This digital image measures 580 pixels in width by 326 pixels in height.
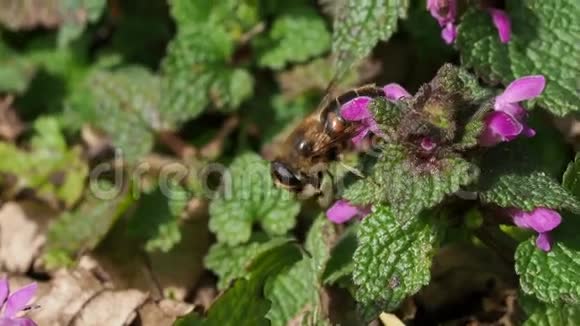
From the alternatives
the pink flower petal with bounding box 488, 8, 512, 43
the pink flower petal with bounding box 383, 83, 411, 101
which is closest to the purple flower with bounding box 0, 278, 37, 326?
the pink flower petal with bounding box 383, 83, 411, 101

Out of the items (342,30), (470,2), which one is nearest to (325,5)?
(342,30)

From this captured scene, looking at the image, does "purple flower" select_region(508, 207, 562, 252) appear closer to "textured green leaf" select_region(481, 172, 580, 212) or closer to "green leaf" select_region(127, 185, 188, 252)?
"textured green leaf" select_region(481, 172, 580, 212)

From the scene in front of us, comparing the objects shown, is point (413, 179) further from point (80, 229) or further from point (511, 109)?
point (80, 229)

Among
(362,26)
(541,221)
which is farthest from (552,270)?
(362,26)

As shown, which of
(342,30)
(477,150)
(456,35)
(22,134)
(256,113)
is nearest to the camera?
(477,150)

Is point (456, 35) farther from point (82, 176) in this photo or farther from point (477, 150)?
point (82, 176)

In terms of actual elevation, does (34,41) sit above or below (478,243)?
above
